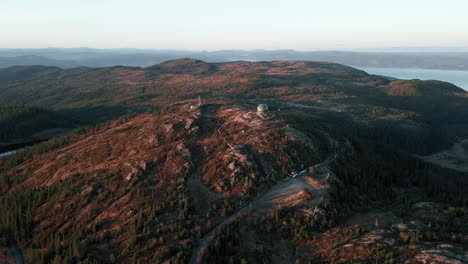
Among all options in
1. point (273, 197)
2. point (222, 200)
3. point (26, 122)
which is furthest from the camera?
point (26, 122)

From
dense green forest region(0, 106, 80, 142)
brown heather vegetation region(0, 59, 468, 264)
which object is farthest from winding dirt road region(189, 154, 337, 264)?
dense green forest region(0, 106, 80, 142)

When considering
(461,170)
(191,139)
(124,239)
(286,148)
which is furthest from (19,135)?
(461,170)

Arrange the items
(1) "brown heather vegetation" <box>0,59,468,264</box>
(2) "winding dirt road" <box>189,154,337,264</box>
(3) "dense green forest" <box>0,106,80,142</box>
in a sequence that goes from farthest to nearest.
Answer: (3) "dense green forest" <box>0,106,80,142</box>, (2) "winding dirt road" <box>189,154,337,264</box>, (1) "brown heather vegetation" <box>0,59,468,264</box>

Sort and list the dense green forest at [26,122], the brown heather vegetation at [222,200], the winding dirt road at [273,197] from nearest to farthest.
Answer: the brown heather vegetation at [222,200], the winding dirt road at [273,197], the dense green forest at [26,122]

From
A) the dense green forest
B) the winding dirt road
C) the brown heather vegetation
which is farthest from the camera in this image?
the dense green forest

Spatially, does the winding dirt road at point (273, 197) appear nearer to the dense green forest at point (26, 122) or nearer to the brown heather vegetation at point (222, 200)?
the brown heather vegetation at point (222, 200)

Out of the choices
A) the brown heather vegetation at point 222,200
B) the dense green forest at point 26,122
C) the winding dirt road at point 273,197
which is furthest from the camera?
the dense green forest at point 26,122

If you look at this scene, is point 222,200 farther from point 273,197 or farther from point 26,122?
point 26,122

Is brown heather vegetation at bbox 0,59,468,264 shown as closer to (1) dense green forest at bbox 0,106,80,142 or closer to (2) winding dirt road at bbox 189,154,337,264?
(2) winding dirt road at bbox 189,154,337,264

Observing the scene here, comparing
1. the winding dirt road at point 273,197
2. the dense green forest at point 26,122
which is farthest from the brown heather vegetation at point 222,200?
the dense green forest at point 26,122

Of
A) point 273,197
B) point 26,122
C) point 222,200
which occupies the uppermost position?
point 273,197

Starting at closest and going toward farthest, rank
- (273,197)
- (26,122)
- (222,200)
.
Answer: (222,200)
(273,197)
(26,122)

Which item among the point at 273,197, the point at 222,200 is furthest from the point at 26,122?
the point at 273,197
